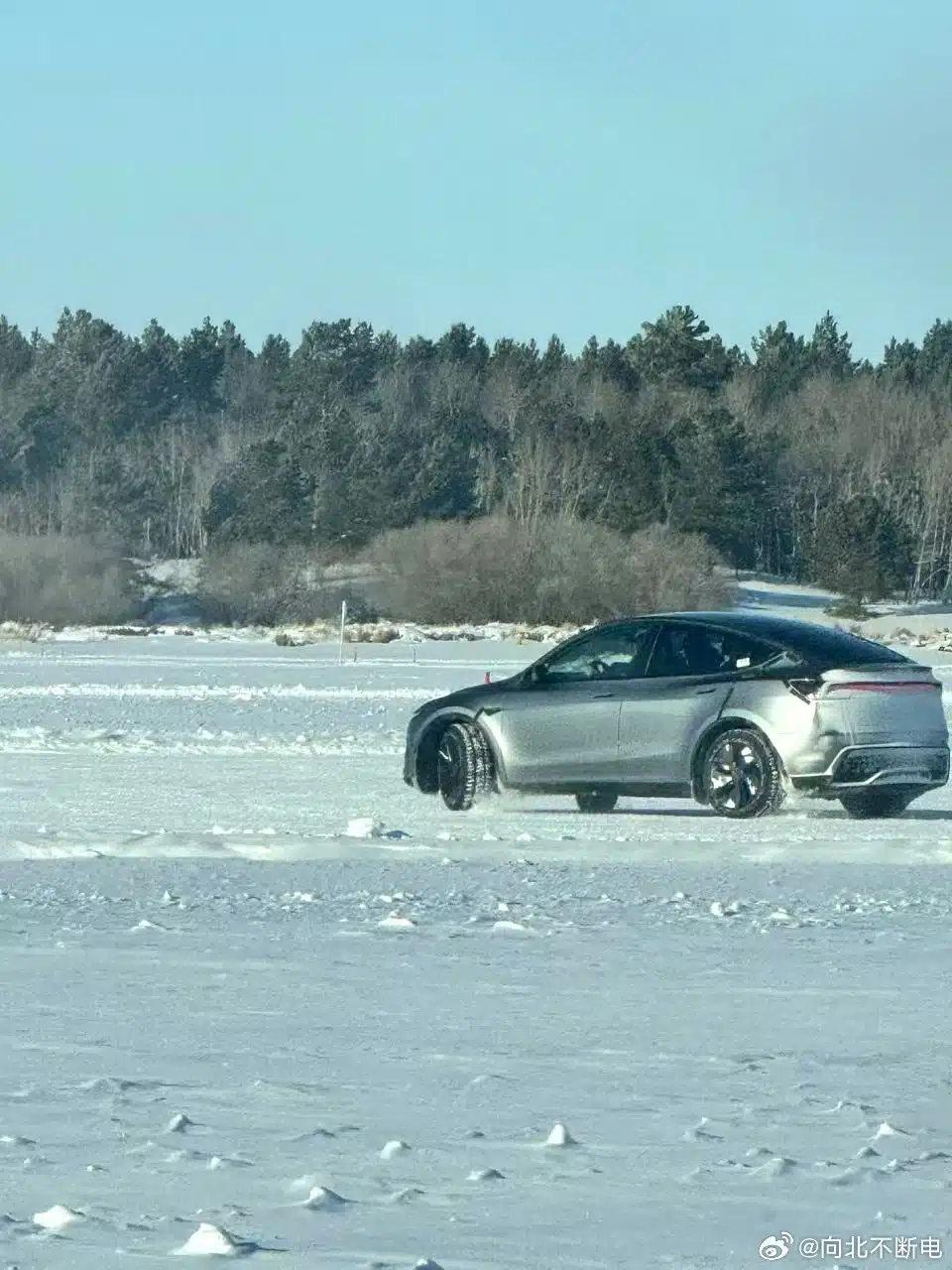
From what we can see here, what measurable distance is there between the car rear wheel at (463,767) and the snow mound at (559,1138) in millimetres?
11163

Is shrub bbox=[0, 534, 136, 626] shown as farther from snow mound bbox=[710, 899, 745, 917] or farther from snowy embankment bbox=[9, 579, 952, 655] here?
snow mound bbox=[710, 899, 745, 917]

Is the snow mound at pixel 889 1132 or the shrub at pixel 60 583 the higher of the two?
the shrub at pixel 60 583

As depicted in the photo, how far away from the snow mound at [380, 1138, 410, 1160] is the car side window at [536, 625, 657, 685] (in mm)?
11039

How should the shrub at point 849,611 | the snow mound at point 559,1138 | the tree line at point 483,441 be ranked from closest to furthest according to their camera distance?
the snow mound at point 559,1138 → the shrub at point 849,611 → the tree line at point 483,441

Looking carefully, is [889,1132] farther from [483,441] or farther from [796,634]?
[483,441]

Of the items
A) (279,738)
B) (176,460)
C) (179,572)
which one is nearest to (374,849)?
(279,738)

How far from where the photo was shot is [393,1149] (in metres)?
6.79

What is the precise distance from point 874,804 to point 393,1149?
457 inches

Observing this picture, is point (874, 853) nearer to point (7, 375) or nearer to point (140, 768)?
point (140, 768)

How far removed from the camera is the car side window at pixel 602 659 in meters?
18.0

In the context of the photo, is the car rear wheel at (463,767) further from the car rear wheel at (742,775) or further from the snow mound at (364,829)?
the snow mound at (364,829)

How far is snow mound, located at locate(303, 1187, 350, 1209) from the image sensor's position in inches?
243

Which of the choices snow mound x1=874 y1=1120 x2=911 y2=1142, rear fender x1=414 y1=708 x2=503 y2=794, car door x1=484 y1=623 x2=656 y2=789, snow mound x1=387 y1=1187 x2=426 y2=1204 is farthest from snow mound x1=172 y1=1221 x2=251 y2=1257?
rear fender x1=414 y1=708 x2=503 y2=794
